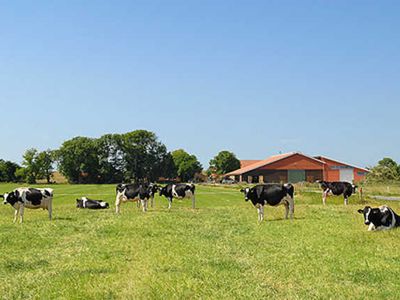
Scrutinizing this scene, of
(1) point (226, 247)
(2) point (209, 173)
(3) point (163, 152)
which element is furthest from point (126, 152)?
(1) point (226, 247)

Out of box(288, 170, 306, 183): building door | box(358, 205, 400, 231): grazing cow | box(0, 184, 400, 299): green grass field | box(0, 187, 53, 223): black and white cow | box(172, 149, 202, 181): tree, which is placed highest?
box(172, 149, 202, 181): tree

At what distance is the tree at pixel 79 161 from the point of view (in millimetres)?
120688

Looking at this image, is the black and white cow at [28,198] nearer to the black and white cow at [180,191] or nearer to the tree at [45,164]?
the black and white cow at [180,191]

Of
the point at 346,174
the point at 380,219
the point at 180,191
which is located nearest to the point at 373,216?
the point at 380,219

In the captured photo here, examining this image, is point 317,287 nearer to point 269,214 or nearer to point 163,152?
point 269,214

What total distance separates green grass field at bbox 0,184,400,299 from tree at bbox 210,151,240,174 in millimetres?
127761

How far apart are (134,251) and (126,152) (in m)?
113

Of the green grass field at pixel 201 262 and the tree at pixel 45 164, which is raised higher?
the tree at pixel 45 164

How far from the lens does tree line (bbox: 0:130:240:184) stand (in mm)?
121375

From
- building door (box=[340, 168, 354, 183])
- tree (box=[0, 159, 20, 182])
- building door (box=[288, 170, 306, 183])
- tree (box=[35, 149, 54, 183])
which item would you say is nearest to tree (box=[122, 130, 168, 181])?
tree (box=[35, 149, 54, 183])

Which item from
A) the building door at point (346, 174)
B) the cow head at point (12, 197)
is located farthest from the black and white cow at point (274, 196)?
the building door at point (346, 174)

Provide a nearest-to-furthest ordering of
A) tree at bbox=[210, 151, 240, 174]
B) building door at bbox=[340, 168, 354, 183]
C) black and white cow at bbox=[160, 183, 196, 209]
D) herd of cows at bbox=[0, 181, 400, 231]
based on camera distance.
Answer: herd of cows at bbox=[0, 181, 400, 231] → black and white cow at bbox=[160, 183, 196, 209] → building door at bbox=[340, 168, 354, 183] → tree at bbox=[210, 151, 240, 174]

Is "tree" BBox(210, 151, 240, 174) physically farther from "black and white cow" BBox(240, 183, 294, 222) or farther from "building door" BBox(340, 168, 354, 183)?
"black and white cow" BBox(240, 183, 294, 222)

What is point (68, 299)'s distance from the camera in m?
7.70
